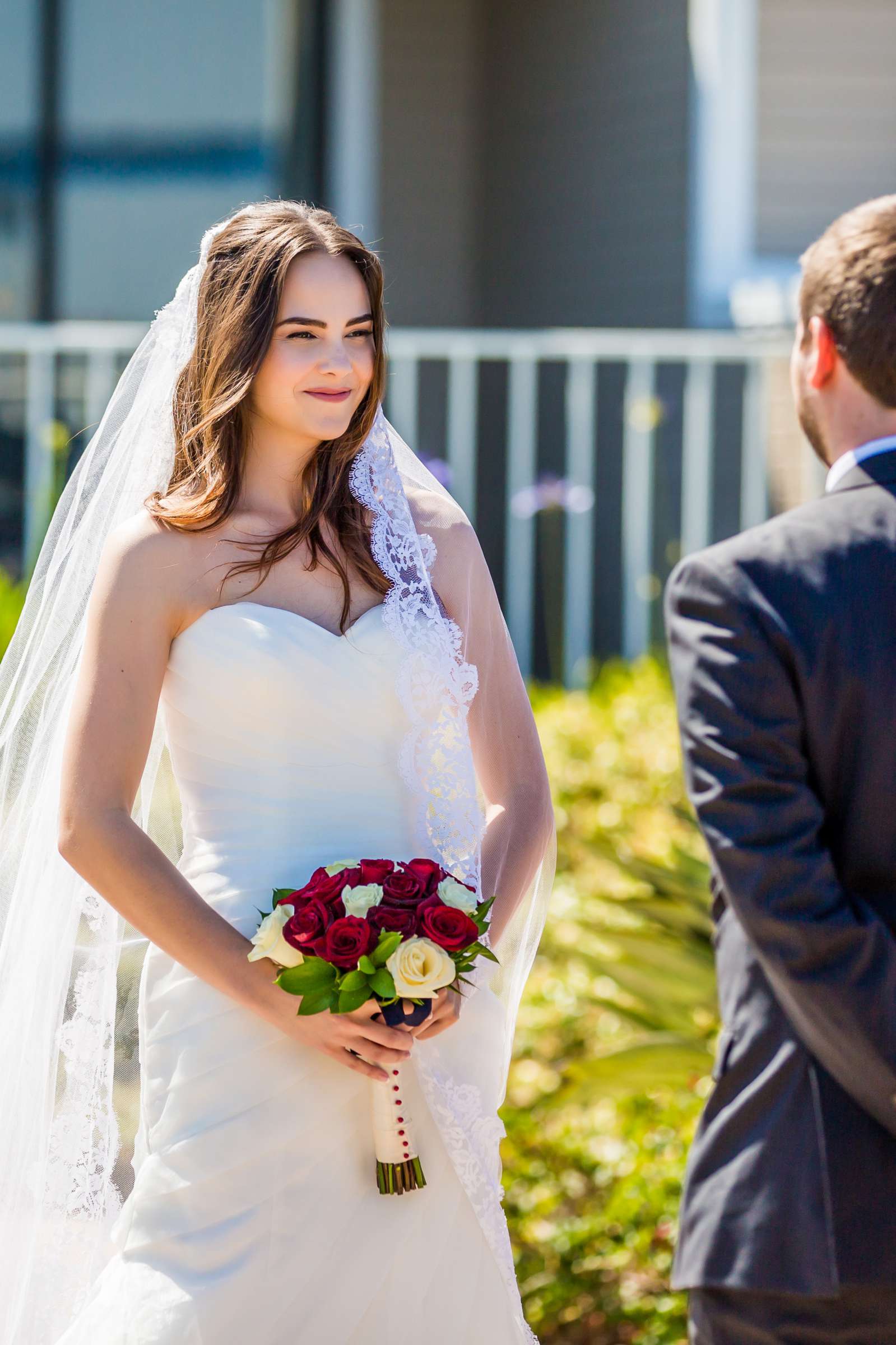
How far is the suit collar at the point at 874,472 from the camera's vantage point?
2010 mm

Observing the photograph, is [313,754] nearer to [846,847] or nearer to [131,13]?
[846,847]

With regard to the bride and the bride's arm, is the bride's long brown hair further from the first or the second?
the bride's arm

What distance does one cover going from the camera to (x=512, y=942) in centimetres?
285

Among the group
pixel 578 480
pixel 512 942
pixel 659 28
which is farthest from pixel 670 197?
pixel 512 942

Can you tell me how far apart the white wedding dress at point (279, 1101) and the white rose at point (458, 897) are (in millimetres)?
267

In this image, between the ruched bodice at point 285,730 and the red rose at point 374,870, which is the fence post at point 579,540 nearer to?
the ruched bodice at point 285,730

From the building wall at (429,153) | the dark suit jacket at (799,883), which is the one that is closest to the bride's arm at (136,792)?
the dark suit jacket at (799,883)

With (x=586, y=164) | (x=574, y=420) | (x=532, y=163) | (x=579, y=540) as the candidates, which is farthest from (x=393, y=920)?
(x=532, y=163)

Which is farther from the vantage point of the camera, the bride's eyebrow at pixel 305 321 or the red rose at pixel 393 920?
the bride's eyebrow at pixel 305 321

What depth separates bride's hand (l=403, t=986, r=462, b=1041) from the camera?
2.27m

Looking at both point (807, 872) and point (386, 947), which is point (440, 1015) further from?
point (807, 872)

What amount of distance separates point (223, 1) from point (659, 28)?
A: 2265 mm

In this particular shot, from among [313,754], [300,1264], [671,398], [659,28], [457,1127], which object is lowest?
[300,1264]

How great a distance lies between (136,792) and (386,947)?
0.59 metres
